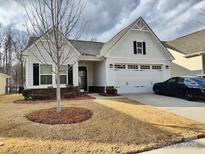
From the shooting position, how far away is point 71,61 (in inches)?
649

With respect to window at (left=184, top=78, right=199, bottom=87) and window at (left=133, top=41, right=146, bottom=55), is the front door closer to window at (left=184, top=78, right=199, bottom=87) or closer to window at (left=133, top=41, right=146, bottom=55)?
window at (left=133, top=41, right=146, bottom=55)

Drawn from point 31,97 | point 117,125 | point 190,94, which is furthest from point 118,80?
point 117,125

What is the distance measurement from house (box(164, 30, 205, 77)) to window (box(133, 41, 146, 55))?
719cm

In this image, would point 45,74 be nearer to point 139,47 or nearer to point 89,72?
point 89,72

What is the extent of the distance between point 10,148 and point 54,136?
4.27ft

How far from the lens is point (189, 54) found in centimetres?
2333

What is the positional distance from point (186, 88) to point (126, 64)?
232 inches

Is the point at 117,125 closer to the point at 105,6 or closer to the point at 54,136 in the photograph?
the point at 54,136

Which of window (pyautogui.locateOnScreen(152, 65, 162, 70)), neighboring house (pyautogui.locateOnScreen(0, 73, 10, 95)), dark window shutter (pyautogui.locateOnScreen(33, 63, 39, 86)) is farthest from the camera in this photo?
neighboring house (pyautogui.locateOnScreen(0, 73, 10, 95))

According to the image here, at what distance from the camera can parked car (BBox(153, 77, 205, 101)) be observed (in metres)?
14.1

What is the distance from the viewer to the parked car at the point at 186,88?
46.1 ft

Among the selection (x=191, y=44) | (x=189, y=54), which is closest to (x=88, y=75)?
(x=189, y=54)

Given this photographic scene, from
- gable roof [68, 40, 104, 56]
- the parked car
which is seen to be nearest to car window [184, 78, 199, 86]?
the parked car

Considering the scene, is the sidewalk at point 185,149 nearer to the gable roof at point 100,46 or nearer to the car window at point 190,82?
the car window at point 190,82
